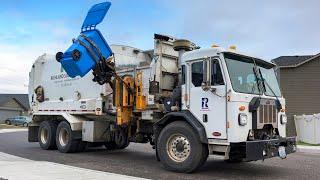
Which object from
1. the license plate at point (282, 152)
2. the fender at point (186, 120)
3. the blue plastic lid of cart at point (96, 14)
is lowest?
the license plate at point (282, 152)

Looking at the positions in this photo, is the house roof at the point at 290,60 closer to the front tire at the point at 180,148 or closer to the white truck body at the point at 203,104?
the white truck body at the point at 203,104

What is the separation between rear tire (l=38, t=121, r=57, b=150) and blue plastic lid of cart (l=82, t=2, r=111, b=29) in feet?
15.3

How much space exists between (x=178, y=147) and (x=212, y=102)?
1341 mm

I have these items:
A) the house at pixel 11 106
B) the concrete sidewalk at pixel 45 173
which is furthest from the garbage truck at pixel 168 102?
the house at pixel 11 106

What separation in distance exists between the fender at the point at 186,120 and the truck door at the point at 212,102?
0.10m

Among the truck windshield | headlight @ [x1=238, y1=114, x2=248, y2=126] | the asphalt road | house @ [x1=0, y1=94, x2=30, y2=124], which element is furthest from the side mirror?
house @ [x1=0, y1=94, x2=30, y2=124]

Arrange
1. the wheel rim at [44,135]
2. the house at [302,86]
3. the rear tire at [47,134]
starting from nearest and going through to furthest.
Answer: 1. the rear tire at [47,134]
2. the wheel rim at [44,135]
3. the house at [302,86]

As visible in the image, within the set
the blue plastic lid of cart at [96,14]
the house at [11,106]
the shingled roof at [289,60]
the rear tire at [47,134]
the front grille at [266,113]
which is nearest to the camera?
the front grille at [266,113]

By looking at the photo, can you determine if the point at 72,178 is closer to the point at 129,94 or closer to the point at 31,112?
the point at 129,94

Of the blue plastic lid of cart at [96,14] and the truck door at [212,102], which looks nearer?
the truck door at [212,102]

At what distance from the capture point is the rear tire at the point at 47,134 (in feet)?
53.5

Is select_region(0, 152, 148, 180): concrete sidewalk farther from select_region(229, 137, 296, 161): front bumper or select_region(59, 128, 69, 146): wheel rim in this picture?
select_region(59, 128, 69, 146): wheel rim

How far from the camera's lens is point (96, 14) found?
42.9 feet

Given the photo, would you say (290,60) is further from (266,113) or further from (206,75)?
(206,75)
